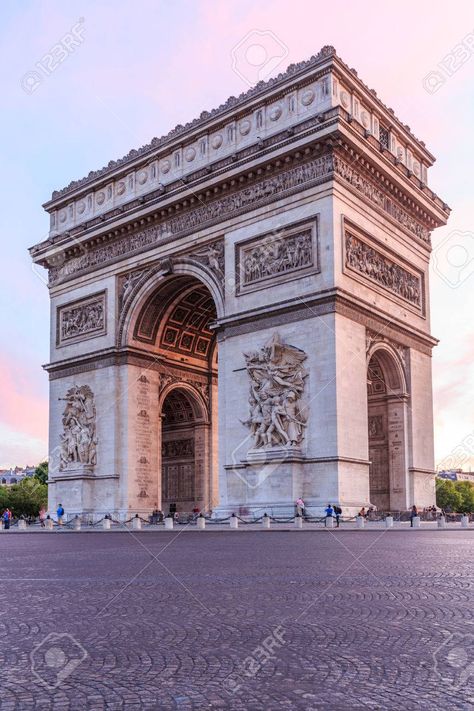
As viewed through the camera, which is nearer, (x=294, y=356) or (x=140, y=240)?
(x=294, y=356)

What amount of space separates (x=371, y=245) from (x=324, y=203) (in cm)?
311

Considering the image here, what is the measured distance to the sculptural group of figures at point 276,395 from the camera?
91.1ft

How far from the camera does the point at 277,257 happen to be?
29.6 meters

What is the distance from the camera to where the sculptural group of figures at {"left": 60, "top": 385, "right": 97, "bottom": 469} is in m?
35.3

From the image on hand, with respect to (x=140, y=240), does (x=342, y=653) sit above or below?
below

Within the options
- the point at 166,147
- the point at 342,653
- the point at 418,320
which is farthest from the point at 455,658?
the point at 166,147

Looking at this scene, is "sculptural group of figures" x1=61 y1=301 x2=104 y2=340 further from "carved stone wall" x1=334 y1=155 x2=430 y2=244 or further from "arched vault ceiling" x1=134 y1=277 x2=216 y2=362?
"carved stone wall" x1=334 y1=155 x2=430 y2=244

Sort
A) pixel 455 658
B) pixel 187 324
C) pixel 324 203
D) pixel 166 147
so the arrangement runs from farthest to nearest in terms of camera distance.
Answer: pixel 187 324
pixel 166 147
pixel 324 203
pixel 455 658

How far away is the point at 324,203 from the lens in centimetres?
2828

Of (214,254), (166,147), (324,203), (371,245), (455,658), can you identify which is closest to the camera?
(455,658)

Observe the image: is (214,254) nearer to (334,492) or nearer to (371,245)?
(371,245)

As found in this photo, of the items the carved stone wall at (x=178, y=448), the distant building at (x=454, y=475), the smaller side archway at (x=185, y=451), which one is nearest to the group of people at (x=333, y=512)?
the smaller side archway at (x=185, y=451)

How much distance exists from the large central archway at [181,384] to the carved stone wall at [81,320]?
2216mm

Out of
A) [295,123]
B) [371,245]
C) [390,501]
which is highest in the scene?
[295,123]
